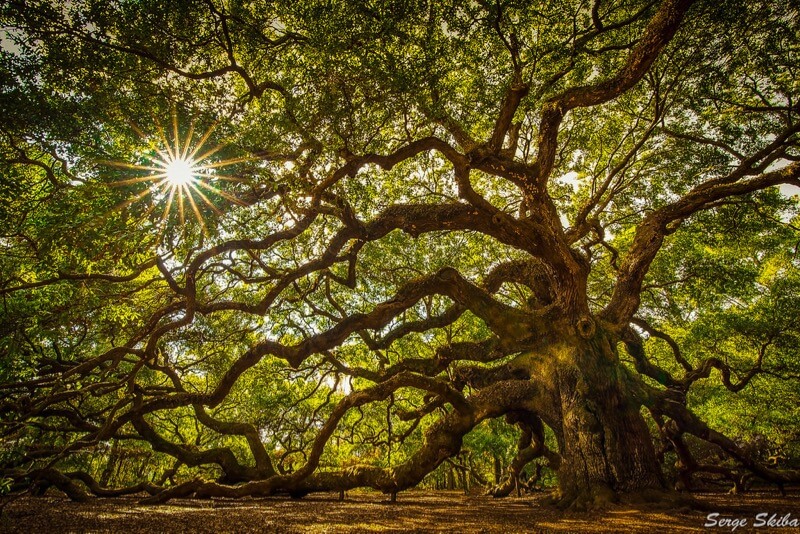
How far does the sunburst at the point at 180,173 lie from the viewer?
20.1 feet

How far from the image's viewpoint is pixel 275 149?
23.2 ft

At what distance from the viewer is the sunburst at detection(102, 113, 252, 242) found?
6133mm

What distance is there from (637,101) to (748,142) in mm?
2913

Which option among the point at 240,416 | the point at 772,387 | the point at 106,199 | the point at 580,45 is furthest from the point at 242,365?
the point at 772,387

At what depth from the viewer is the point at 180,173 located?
6.29 m

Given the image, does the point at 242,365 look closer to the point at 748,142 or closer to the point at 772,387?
the point at 748,142
